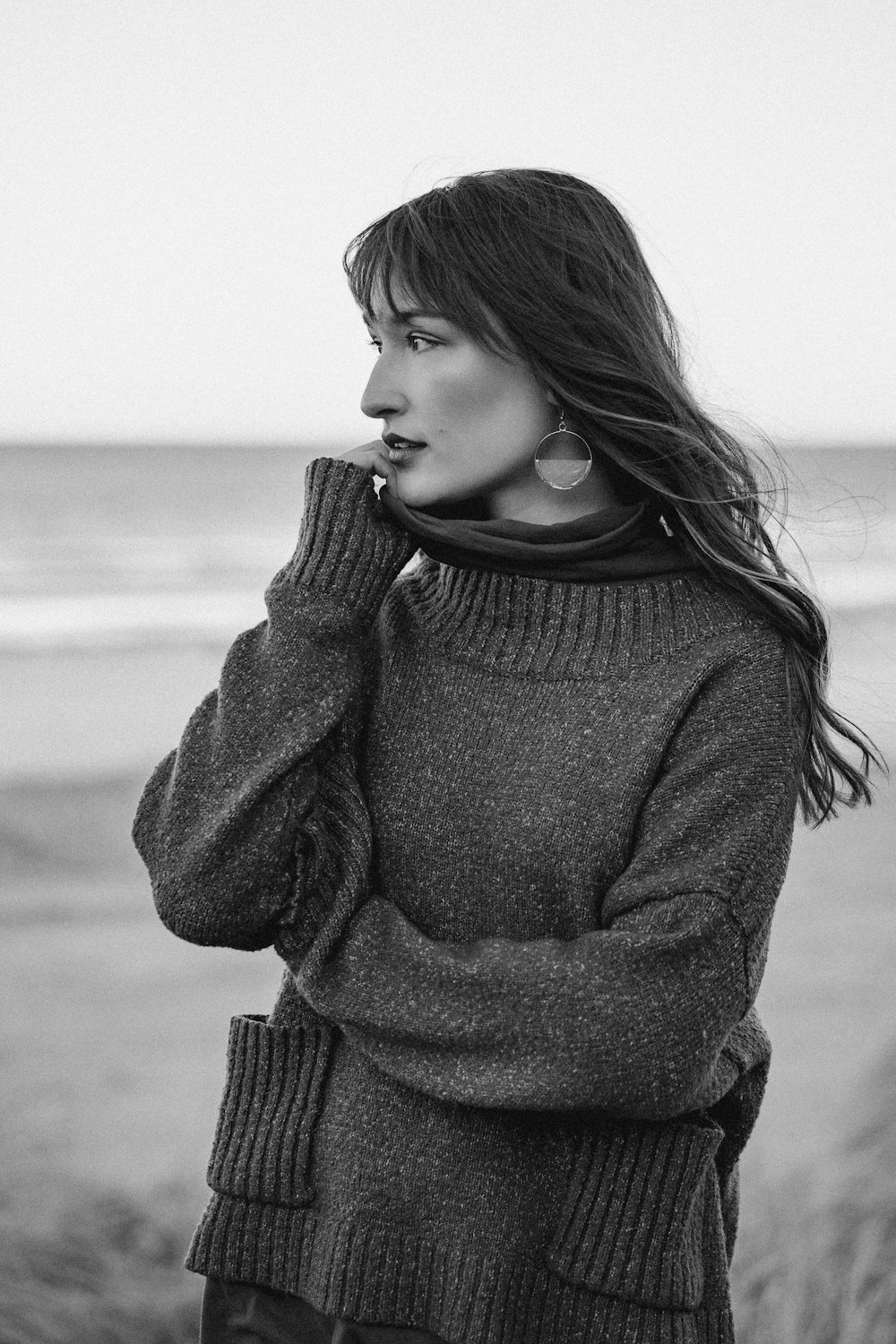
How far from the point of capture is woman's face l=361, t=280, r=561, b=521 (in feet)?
4.10

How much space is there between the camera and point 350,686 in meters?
1.22

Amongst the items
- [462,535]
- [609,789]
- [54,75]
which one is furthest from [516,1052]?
[54,75]

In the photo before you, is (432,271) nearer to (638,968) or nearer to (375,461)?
(375,461)

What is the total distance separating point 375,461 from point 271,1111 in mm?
614

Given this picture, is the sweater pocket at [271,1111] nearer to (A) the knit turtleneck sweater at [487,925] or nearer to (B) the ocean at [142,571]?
(A) the knit turtleneck sweater at [487,925]

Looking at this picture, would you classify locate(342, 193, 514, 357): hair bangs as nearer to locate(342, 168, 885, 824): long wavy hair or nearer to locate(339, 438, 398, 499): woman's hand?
locate(342, 168, 885, 824): long wavy hair

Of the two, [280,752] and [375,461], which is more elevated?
[375,461]

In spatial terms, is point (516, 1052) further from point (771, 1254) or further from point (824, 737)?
point (771, 1254)

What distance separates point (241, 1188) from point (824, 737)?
0.68 m

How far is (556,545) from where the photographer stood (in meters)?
1.26

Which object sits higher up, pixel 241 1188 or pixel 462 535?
pixel 462 535

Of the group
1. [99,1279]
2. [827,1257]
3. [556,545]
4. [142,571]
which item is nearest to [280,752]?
[556,545]

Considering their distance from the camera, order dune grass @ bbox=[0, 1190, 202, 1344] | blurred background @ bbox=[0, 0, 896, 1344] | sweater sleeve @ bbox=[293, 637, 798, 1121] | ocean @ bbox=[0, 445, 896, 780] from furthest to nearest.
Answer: ocean @ bbox=[0, 445, 896, 780], blurred background @ bbox=[0, 0, 896, 1344], dune grass @ bbox=[0, 1190, 202, 1344], sweater sleeve @ bbox=[293, 637, 798, 1121]

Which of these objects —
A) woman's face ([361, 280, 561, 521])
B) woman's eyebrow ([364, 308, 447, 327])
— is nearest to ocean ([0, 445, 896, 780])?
woman's face ([361, 280, 561, 521])
